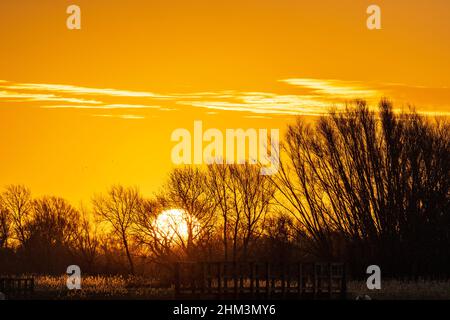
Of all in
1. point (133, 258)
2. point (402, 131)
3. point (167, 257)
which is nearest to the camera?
point (402, 131)

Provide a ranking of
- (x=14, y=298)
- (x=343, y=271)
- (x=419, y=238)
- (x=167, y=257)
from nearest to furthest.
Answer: (x=343, y=271), (x=14, y=298), (x=419, y=238), (x=167, y=257)

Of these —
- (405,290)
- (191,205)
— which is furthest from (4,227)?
(405,290)

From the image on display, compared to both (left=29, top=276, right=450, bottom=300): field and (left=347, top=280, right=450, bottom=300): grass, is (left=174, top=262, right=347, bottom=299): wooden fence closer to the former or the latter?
(left=29, top=276, right=450, bottom=300): field

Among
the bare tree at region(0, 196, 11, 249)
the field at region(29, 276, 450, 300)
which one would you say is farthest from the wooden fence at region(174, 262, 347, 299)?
the bare tree at region(0, 196, 11, 249)

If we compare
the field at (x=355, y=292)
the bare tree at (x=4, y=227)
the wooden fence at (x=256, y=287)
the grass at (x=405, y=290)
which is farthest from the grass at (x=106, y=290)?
the bare tree at (x=4, y=227)

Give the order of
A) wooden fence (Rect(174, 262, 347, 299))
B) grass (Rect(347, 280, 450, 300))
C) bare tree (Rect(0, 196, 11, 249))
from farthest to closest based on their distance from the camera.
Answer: bare tree (Rect(0, 196, 11, 249)) → grass (Rect(347, 280, 450, 300)) → wooden fence (Rect(174, 262, 347, 299))

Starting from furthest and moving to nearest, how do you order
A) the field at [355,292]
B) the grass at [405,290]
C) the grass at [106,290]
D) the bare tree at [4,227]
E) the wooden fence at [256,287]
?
the bare tree at [4,227] → the grass at [106,290] → the field at [355,292] → the grass at [405,290] → the wooden fence at [256,287]

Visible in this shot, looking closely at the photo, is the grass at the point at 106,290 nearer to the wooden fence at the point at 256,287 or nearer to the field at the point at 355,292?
the field at the point at 355,292

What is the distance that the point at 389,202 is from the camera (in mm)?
69562

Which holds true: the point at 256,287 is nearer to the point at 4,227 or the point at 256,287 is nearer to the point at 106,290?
the point at 106,290

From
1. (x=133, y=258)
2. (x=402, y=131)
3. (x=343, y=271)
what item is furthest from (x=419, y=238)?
(x=133, y=258)

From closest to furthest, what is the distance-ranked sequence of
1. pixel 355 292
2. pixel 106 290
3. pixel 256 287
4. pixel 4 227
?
1. pixel 256 287
2. pixel 355 292
3. pixel 106 290
4. pixel 4 227

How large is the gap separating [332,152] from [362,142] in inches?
82.7
